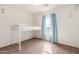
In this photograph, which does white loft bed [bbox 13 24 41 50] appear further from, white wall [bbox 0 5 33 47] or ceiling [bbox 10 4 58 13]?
ceiling [bbox 10 4 58 13]

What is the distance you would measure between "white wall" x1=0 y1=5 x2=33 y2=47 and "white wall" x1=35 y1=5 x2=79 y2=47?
0.57ft

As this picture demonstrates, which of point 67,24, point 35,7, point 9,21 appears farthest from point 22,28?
point 67,24

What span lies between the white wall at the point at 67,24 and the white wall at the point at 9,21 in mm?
175

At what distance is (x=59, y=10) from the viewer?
3.97ft

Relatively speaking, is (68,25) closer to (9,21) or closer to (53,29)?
(53,29)

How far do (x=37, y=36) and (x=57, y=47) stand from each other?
303 mm

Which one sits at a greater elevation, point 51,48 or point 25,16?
point 25,16

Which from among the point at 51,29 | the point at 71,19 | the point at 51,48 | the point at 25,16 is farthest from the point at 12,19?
the point at 71,19

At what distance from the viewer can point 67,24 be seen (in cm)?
121

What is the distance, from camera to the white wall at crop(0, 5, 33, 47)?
117 cm

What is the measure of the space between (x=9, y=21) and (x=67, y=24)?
2.50 feet

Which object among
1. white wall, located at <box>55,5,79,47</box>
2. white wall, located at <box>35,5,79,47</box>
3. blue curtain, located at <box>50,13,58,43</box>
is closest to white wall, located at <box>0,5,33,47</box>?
white wall, located at <box>35,5,79,47</box>

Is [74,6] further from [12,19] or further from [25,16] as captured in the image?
[12,19]

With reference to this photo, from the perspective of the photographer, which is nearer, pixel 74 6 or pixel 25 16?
pixel 74 6
